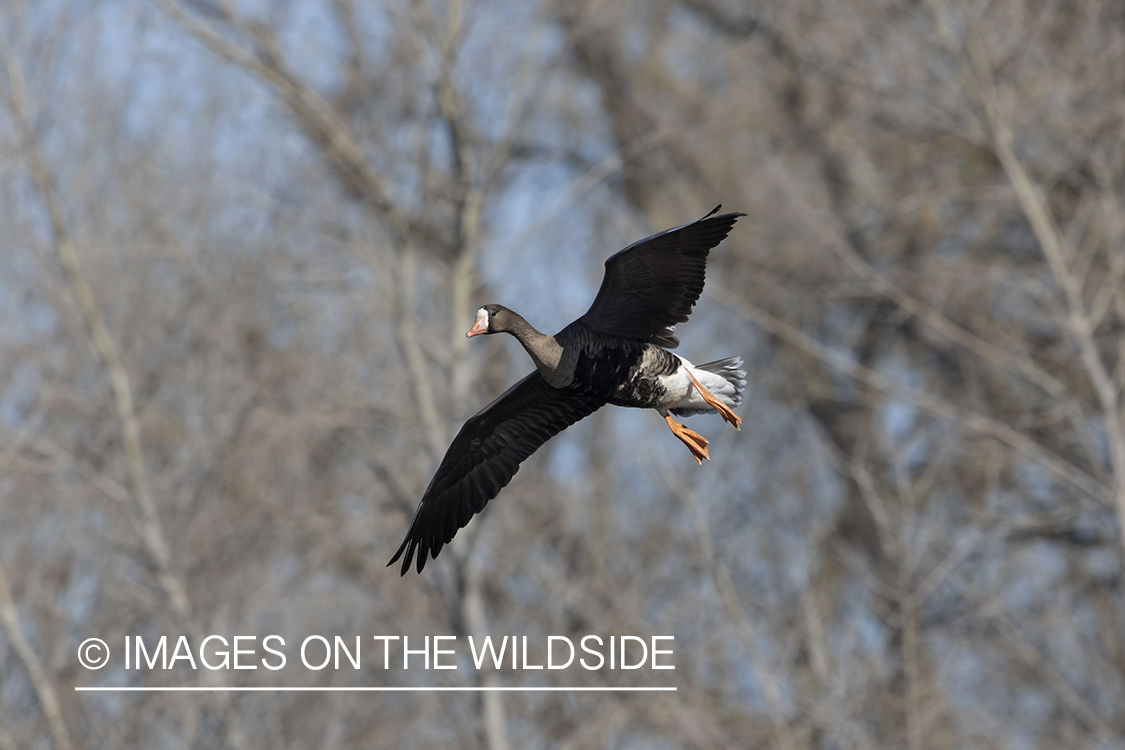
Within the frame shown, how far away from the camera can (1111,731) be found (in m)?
9.75

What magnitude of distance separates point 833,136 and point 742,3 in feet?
7.18

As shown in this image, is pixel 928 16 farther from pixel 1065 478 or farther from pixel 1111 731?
pixel 1111 731

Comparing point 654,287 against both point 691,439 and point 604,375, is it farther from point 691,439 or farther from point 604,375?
point 691,439

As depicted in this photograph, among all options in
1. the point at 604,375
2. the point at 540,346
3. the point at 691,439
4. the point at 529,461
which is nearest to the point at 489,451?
the point at 691,439

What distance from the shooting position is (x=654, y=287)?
221 inches

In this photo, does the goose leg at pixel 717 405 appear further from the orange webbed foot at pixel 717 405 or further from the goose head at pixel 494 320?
the goose head at pixel 494 320

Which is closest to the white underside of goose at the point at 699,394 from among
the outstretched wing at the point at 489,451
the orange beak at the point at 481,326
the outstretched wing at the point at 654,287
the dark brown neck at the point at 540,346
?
→ the outstretched wing at the point at 654,287

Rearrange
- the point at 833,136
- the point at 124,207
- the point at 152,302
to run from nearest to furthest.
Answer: the point at 152,302 → the point at 124,207 → the point at 833,136

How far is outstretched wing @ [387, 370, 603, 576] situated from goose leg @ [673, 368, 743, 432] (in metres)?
0.48

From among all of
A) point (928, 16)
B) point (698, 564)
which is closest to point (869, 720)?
point (698, 564)

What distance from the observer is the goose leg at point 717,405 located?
5.66 m

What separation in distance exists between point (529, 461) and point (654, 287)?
621 centimetres

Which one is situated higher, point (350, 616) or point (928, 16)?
point (928, 16)

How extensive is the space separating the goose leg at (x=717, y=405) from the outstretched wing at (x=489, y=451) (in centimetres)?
48
